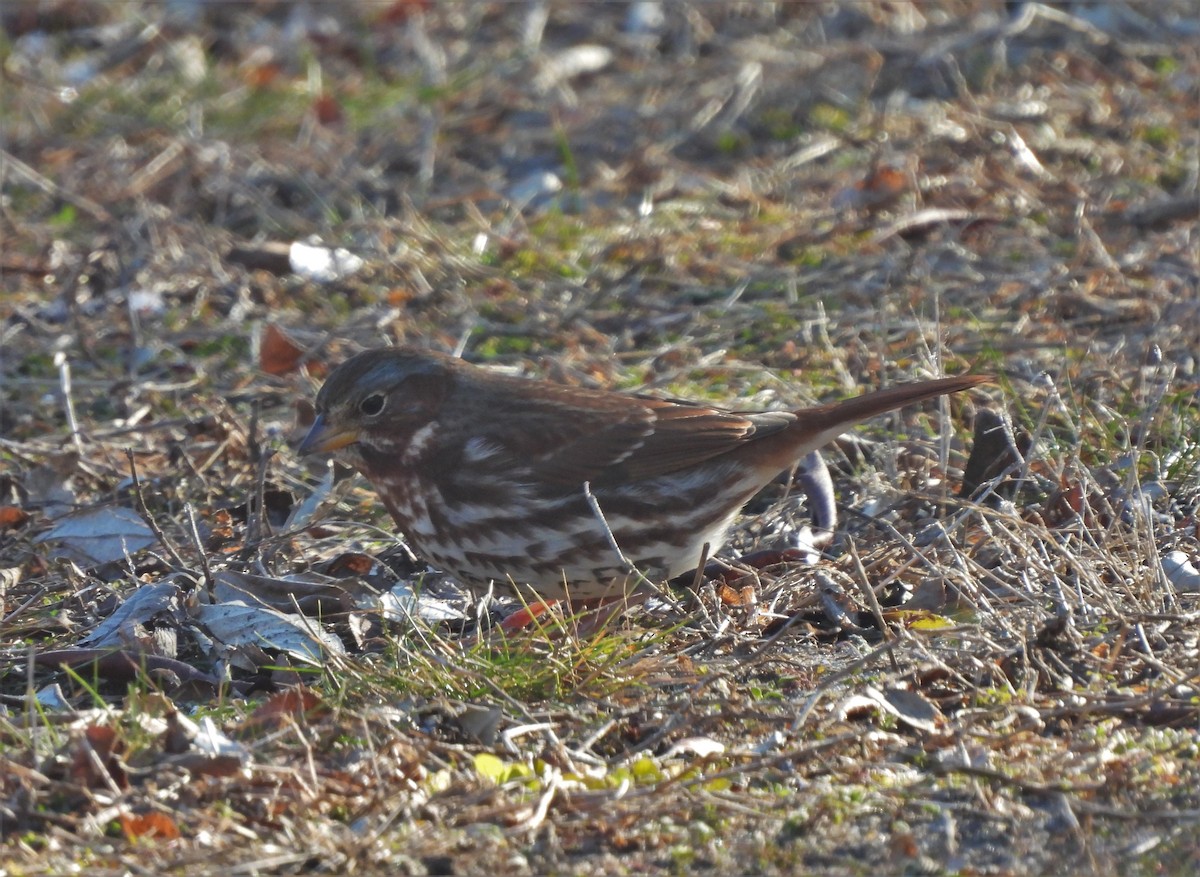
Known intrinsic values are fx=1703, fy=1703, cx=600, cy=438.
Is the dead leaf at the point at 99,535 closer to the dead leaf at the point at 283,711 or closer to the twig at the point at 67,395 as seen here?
the twig at the point at 67,395

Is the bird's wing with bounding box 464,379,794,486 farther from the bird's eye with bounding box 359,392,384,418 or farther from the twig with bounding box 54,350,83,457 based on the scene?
the twig with bounding box 54,350,83,457

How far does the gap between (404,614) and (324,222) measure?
13.0 ft

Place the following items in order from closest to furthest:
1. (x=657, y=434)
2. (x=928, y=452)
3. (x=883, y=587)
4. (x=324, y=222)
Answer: (x=883, y=587) < (x=657, y=434) < (x=928, y=452) < (x=324, y=222)

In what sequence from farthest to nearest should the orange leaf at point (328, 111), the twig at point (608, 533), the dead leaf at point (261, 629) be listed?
the orange leaf at point (328, 111) < the twig at point (608, 533) < the dead leaf at point (261, 629)

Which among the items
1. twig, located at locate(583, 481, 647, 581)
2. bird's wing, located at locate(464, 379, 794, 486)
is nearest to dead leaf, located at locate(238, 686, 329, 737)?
twig, located at locate(583, 481, 647, 581)

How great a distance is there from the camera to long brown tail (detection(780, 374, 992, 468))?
14.5ft

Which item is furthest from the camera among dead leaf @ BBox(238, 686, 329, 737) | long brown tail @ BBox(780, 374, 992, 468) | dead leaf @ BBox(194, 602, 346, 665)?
long brown tail @ BBox(780, 374, 992, 468)

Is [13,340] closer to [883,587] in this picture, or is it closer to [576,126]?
[576,126]

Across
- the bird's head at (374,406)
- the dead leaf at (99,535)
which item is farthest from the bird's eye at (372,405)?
the dead leaf at (99,535)

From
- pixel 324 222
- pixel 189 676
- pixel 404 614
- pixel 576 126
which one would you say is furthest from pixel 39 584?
pixel 576 126

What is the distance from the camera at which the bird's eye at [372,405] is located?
15.7 feet

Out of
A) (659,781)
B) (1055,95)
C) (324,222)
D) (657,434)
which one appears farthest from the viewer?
(1055,95)

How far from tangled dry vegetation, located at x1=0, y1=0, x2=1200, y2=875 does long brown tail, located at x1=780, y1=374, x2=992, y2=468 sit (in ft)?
0.77

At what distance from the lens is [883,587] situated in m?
4.31
